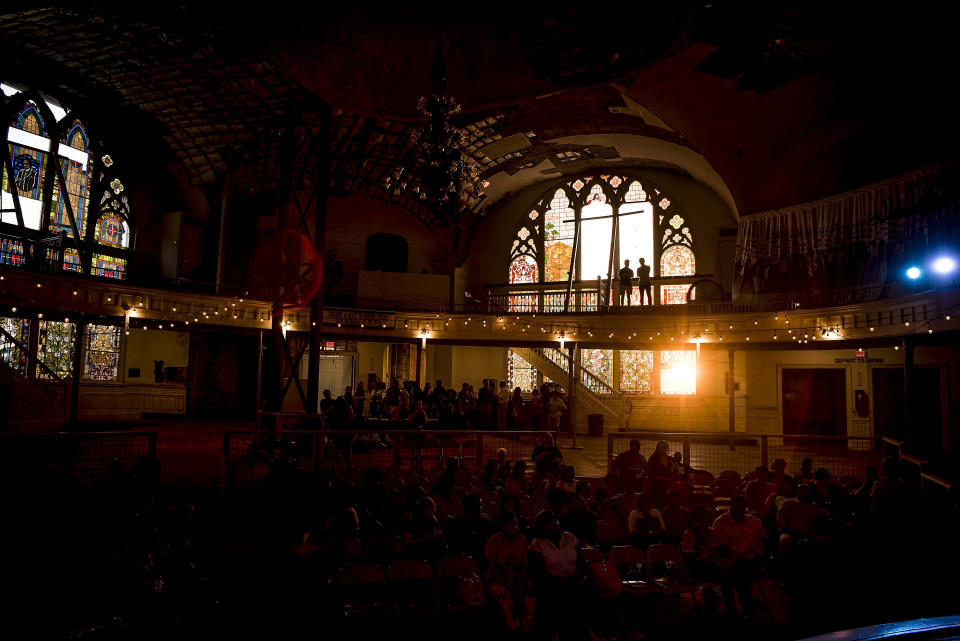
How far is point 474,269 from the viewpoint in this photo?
77.7 feet

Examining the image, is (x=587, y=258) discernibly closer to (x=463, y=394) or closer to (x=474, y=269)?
(x=474, y=269)

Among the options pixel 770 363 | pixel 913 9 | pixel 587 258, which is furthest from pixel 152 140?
pixel 770 363

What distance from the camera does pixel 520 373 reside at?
22266mm

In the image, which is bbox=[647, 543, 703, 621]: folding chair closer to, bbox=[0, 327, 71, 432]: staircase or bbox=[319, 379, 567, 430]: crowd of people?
bbox=[319, 379, 567, 430]: crowd of people

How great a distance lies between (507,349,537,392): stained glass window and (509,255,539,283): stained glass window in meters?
3.03

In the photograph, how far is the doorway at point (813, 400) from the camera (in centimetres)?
1706

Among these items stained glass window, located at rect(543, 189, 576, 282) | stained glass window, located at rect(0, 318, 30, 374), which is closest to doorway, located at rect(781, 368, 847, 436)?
stained glass window, located at rect(543, 189, 576, 282)

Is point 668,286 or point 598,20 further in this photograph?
point 668,286

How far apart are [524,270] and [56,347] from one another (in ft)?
52.2

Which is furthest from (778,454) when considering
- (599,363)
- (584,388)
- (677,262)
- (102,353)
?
(102,353)

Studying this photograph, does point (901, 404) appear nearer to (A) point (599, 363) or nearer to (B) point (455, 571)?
(A) point (599, 363)

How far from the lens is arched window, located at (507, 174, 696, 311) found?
67.6ft

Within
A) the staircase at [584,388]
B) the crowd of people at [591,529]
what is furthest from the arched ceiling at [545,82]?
the staircase at [584,388]

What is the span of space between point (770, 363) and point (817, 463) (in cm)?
543
